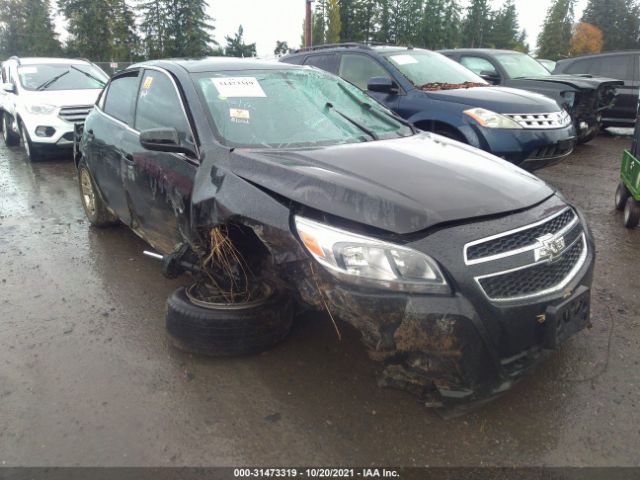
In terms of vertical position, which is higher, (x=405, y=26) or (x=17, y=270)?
(x=405, y=26)

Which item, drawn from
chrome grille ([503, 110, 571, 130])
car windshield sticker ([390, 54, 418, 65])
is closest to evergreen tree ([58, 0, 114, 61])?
car windshield sticker ([390, 54, 418, 65])

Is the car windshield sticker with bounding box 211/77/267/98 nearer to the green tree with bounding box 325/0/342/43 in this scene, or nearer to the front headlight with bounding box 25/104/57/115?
the front headlight with bounding box 25/104/57/115

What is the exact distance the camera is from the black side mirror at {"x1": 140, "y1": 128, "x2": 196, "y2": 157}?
3178 millimetres

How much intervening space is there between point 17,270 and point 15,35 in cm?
6591

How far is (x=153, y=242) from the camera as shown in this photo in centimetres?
396

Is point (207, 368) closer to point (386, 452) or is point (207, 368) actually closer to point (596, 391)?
point (386, 452)

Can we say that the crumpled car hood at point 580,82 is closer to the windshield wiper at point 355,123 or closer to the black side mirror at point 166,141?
the windshield wiper at point 355,123

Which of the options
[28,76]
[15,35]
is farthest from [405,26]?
[28,76]

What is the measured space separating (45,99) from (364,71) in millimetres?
5726

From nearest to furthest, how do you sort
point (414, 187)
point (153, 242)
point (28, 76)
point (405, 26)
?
point (414, 187)
point (153, 242)
point (28, 76)
point (405, 26)

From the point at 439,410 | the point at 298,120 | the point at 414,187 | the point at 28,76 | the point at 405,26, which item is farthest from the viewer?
the point at 405,26

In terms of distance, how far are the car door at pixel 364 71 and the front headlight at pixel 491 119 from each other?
3.25ft

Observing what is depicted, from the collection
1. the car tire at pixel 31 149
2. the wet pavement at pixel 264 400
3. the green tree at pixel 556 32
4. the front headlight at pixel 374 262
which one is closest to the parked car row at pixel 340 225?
the front headlight at pixel 374 262

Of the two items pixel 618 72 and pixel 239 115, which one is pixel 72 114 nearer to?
pixel 239 115
